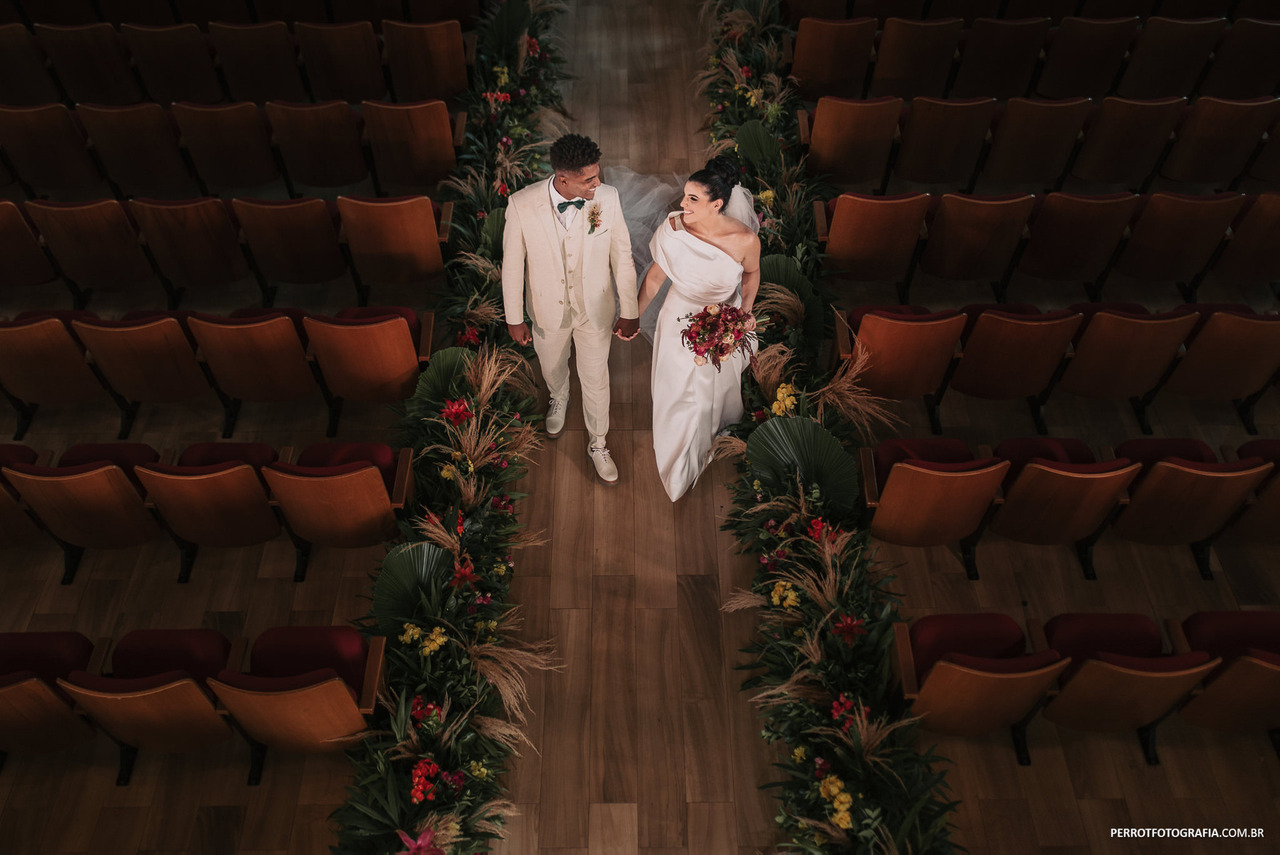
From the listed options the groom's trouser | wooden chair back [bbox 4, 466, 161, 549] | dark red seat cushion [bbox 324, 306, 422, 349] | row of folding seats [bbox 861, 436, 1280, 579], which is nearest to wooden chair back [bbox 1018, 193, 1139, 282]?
row of folding seats [bbox 861, 436, 1280, 579]

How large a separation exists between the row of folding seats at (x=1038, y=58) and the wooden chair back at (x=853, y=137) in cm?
59

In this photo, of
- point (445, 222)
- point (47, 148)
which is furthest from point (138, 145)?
point (445, 222)

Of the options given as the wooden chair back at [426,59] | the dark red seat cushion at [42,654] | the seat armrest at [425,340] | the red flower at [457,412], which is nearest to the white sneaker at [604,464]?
the red flower at [457,412]

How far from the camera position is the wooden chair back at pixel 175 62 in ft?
14.6

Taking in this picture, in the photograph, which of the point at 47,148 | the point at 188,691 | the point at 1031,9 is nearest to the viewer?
the point at 188,691

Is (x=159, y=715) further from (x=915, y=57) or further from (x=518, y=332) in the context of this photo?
(x=915, y=57)

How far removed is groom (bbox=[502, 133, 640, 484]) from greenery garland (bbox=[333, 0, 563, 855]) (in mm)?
297

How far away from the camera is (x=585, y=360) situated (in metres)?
3.31

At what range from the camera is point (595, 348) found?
3260 millimetres

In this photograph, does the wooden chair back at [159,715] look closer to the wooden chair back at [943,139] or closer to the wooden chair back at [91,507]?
the wooden chair back at [91,507]

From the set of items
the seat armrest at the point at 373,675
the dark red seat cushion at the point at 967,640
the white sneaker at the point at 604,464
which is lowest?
the white sneaker at the point at 604,464

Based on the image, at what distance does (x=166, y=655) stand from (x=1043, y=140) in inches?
174

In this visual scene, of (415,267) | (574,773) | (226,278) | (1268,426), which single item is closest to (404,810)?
(574,773)

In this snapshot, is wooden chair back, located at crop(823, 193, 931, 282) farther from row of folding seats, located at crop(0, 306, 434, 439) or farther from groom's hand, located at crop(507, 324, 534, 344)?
row of folding seats, located at crop(0, 306, 434, 439)
